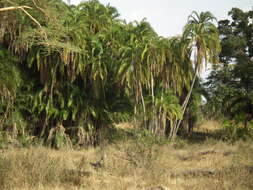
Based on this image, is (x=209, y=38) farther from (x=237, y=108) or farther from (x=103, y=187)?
(x=103, y=187)

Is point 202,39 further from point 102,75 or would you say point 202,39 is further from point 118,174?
point 118,174

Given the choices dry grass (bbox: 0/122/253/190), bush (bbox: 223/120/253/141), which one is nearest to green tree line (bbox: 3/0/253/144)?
bush (bbox: 223/120/253/141)

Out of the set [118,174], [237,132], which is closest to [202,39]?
[237,132]

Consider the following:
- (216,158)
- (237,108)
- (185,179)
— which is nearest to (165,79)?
(237,108)

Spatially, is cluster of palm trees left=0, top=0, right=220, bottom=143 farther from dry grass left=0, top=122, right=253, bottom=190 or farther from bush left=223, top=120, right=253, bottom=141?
dry grass left=0, top=122, right=253, bottom=190

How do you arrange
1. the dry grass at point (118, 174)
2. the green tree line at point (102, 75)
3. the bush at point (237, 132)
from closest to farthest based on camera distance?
1. the dry grass at point (118, 174)
2. the green tree line at point (102, 75)
3. the bush at point (237, 132)

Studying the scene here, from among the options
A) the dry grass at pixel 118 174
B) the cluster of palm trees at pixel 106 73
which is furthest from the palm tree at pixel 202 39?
the dry grass at pixel 118 174

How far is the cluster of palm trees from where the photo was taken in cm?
1739

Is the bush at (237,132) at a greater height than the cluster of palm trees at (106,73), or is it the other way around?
the cluster of palm trees at (106,73)

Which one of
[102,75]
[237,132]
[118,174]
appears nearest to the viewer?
[118,174]

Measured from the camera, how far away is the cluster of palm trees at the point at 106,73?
57.1ft

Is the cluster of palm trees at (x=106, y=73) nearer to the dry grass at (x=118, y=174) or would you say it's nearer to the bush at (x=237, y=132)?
the bush at (x=237, y=132)

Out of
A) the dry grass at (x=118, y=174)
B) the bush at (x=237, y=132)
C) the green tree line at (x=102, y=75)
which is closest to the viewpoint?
the dry grass at (x=118, y=174)

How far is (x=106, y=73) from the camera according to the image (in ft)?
59.9
